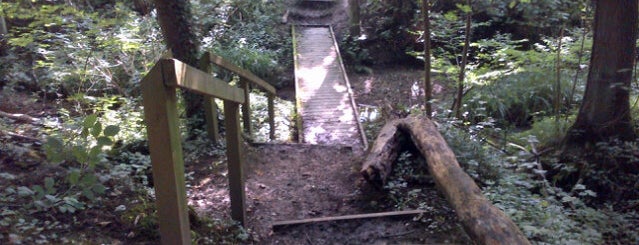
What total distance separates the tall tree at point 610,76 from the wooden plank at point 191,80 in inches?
180

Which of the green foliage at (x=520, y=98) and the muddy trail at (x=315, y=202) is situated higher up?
the green foliage at (x=520, y=98)

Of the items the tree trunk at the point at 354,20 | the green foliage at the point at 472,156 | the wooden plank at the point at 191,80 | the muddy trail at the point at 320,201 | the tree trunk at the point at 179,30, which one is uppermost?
the tree trunk at the point at 354,20

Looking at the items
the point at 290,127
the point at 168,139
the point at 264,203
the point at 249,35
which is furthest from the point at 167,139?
the point at 249,35

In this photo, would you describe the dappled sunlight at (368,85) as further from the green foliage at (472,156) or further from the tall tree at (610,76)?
the tall tree at (610,76)

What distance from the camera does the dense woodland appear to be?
3213 millimetres

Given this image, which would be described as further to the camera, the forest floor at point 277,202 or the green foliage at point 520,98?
the green foliage at point 520,98

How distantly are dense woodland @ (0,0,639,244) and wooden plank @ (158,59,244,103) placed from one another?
68 centimetres

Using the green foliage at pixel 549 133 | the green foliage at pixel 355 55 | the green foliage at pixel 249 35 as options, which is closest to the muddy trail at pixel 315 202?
the green foliage at pixel 549 133

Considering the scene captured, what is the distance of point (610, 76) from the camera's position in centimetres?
552

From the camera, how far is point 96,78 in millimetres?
9047

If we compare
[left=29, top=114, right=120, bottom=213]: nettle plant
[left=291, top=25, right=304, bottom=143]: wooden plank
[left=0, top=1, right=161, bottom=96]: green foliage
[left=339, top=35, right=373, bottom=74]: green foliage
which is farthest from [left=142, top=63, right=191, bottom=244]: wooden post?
[left=339, top=35, right=373, bottom=74]: green foliage

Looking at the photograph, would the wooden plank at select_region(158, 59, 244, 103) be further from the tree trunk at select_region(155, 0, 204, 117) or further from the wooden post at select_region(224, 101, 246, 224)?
the tree trunk at select_region(155, 0, 204, 117)

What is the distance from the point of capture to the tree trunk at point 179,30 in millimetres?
6328

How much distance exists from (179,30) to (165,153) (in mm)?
4566
